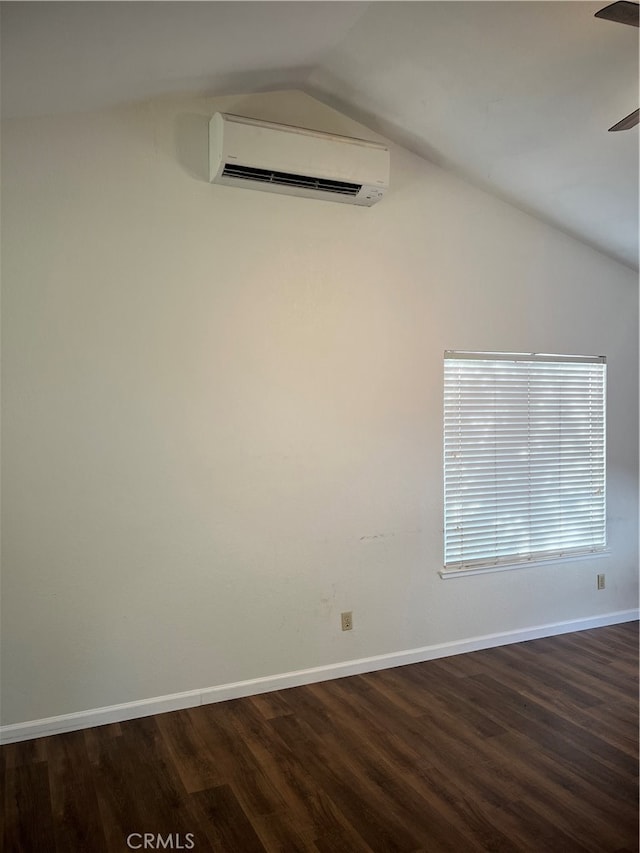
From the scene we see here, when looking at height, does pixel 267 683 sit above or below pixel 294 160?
below

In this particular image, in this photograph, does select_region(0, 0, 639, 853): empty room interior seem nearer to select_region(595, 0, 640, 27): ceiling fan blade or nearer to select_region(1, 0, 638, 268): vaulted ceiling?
select_region(1, 0, 638, 268): vaulted ceiling

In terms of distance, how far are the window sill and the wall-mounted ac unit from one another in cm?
244

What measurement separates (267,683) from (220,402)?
1643 millimetres

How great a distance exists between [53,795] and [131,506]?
4.37ft

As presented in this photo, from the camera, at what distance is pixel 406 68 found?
317 cm

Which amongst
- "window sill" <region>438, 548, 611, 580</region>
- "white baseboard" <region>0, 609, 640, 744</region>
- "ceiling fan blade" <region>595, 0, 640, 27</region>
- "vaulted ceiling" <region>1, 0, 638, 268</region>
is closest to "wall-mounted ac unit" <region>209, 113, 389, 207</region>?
"vaulted ceiling" <region>1, 0, 638, 268</region>

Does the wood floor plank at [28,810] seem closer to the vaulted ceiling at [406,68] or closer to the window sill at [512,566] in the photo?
the window sill at [512,566]

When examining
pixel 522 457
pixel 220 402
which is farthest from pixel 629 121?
pixel 522 457

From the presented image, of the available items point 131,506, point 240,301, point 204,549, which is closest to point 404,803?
point 204,549

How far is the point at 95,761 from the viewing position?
117 inches

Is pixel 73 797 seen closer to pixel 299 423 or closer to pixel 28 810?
pixel 28 810

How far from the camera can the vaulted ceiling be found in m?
2.42

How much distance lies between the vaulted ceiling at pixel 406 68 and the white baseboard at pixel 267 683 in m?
2.94

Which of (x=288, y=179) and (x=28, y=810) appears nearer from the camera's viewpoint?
(x=28, y=810)
